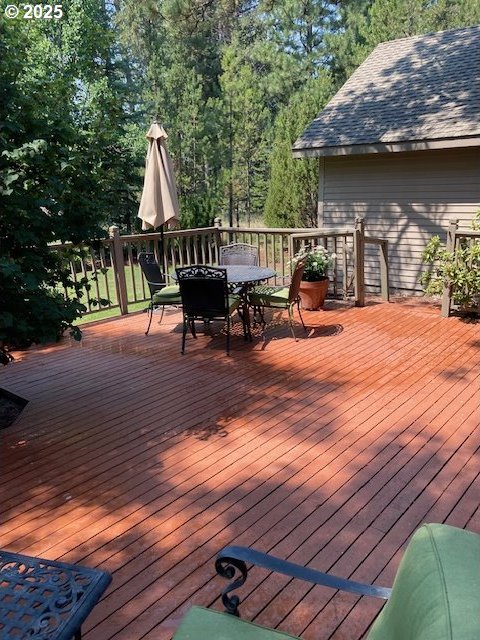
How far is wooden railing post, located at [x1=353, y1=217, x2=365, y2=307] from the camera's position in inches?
266

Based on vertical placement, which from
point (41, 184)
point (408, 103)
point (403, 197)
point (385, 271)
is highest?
point (408, 103)

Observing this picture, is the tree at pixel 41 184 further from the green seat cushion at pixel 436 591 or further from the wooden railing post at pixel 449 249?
the wooden railing post at pixel 449 249

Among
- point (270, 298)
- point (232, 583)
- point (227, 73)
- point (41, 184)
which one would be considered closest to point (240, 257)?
point (270, 298)

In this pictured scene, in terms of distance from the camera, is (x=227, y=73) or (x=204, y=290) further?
(x=227, y=73)

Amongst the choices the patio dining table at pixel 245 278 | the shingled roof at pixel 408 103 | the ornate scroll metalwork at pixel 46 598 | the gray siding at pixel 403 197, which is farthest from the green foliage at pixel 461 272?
the ornate scroll metalwork at pixel 46 598

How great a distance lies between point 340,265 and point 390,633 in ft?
25.3

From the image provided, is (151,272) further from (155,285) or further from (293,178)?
(293,178)

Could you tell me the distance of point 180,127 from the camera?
15250 mm

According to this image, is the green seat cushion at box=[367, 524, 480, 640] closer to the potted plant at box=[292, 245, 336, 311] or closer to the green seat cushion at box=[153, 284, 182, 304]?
the green seat cushion at box=[153, 284, 182, 304]

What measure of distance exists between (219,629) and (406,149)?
7.32m

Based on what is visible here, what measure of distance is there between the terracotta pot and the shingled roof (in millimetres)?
2565

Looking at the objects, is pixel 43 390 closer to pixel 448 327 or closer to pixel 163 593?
pixel 163 593

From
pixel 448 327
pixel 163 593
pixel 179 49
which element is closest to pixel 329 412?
pixel 163 593

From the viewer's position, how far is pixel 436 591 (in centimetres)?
101
